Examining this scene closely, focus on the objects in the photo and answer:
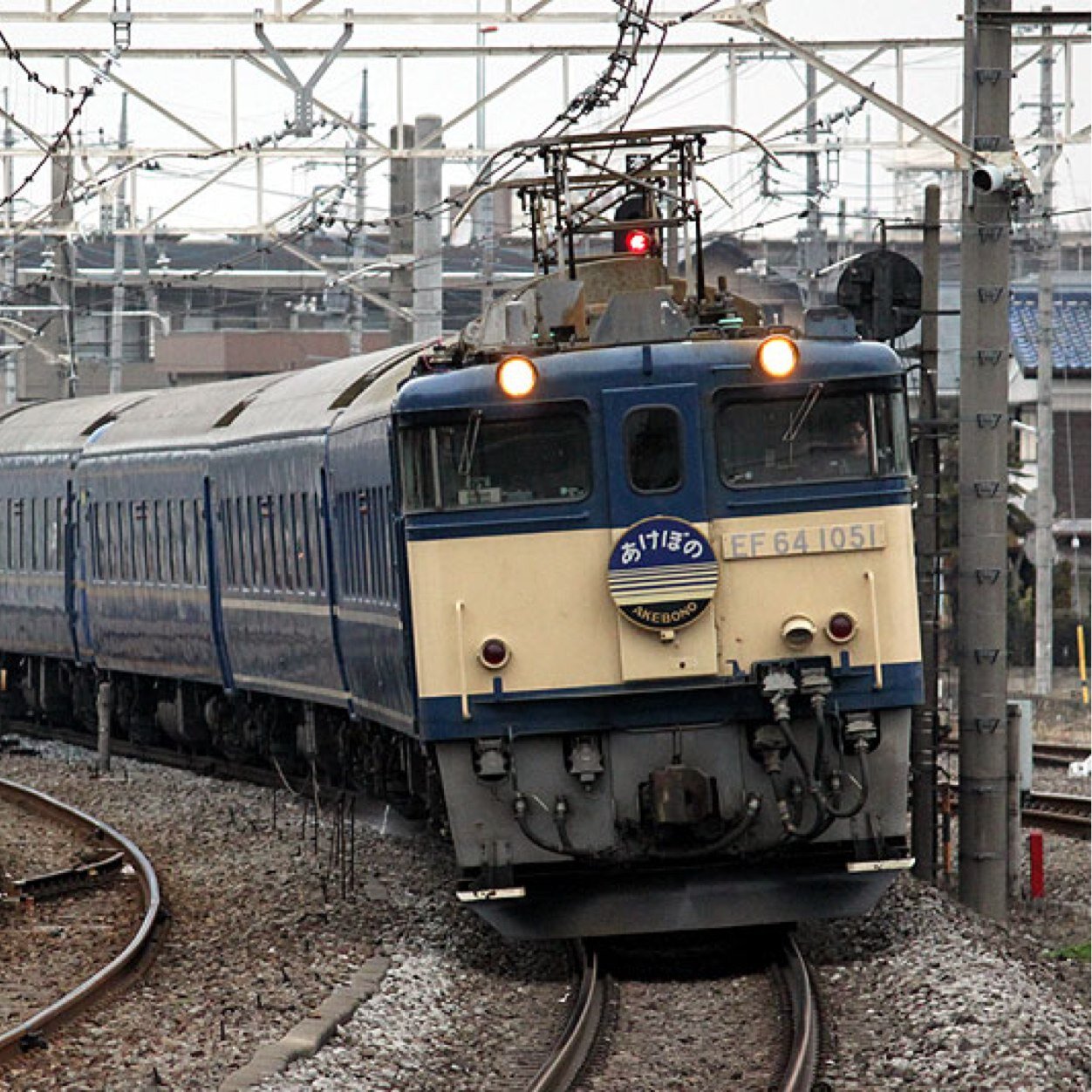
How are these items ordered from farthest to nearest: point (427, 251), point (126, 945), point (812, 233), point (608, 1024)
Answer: point (812, 233) → point (427, 251) → point (126, 945) → point (608, 1024)

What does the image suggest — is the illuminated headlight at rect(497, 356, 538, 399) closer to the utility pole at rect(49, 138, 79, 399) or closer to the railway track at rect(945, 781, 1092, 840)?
the railway track at rect(945, 781, 1092, 840)

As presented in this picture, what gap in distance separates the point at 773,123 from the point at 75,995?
12003 mm

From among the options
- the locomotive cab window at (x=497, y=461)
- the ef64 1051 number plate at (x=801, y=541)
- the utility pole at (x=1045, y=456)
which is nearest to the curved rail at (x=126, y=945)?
the locomotive cab window at (x=497, y=461)

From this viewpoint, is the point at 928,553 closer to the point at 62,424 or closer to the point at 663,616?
the point at 663,616

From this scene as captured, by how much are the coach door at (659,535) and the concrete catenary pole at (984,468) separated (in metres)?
3.77

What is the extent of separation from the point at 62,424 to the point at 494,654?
604 inches

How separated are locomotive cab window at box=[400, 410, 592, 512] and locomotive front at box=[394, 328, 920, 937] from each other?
0.01 metres

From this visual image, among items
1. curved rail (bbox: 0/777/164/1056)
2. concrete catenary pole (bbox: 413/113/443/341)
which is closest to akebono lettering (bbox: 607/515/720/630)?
curved rail (bbox: 0/777/164/1056)

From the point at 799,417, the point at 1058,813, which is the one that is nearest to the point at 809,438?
the point at 799,417

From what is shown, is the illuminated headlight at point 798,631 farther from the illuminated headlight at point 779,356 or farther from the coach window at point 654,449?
the illuminated headlight at point 779,356

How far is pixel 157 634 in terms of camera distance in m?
21.0

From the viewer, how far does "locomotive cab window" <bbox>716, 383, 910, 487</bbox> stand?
35.1ft

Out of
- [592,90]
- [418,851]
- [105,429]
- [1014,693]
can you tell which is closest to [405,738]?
[418,851]

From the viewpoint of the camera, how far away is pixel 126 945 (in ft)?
40.3
